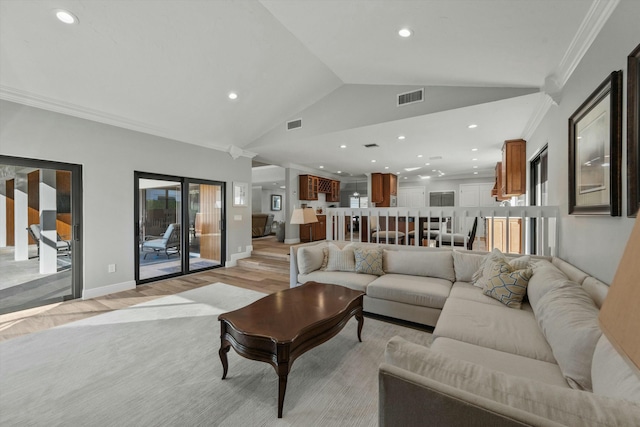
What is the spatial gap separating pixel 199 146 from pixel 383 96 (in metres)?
3.62

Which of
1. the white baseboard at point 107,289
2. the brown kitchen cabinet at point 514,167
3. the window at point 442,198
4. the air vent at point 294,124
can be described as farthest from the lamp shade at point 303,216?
the window at point 442,198

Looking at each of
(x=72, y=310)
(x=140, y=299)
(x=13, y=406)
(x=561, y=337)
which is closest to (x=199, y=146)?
(x=140, y=299)

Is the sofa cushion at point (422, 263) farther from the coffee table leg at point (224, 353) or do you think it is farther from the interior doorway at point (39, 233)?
the interior doorway at point (39, 233)

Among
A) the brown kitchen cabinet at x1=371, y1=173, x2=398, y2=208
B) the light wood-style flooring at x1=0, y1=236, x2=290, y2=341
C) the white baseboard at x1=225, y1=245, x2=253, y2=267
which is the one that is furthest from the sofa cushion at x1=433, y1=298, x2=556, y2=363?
the brown kitchen cabinet at x1=371, y1=173, x2=398, y2=208

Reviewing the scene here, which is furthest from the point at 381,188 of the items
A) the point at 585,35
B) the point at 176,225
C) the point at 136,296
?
the point at 136,296

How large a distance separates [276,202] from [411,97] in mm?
9675

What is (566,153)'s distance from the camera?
264cm

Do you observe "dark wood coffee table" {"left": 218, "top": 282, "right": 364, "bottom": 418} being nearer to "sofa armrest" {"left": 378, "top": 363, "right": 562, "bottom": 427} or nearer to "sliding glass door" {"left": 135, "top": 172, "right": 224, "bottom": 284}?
"sofa armrest" {"left": 378, "top": 363, "right": 562, "bottom": 427}

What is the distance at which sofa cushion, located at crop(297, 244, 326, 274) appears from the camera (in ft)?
11.8

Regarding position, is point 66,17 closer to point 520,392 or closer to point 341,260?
point 341,260

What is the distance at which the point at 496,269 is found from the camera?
251cm

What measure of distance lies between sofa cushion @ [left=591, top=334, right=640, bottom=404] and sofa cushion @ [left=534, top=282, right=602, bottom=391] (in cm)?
7

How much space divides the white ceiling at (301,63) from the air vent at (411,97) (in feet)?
0.35

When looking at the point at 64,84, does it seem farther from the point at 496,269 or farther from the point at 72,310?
the point at 496,269
